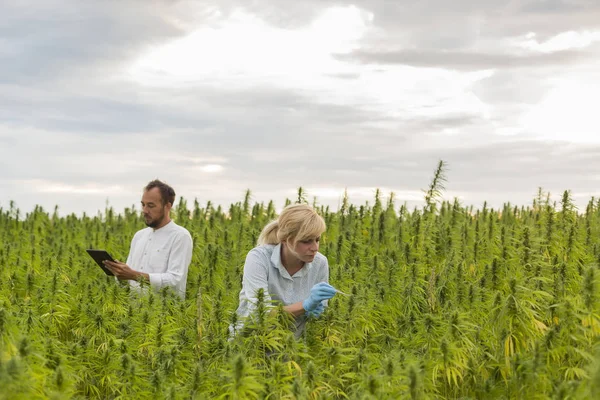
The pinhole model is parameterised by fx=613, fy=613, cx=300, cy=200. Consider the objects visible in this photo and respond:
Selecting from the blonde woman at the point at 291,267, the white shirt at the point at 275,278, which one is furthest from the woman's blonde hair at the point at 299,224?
the white shirt at the point at 275,278

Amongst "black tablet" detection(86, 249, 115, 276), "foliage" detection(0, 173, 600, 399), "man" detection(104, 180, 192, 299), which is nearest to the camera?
"foliage" detection(0, 173, 600, 399)

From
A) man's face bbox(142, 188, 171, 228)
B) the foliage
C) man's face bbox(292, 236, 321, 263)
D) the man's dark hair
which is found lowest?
the foliage

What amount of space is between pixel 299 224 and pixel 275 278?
0.65m

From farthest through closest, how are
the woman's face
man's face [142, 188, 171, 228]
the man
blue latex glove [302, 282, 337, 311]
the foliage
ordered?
man's face [142, 188, 171, 228] < the man < the woman's face < blue latex glove [302, 282, 337, 311] < the foliage

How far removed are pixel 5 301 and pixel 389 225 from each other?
21.0ft

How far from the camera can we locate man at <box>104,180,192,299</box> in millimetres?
7559

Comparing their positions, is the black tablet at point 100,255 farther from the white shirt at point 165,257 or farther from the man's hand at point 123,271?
the white shirt at point 165,257

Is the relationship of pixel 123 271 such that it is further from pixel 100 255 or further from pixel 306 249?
pixel 306 249

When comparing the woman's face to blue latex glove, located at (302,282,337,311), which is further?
the woman's face

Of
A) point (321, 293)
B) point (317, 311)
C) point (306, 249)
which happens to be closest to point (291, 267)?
point (306, 249)

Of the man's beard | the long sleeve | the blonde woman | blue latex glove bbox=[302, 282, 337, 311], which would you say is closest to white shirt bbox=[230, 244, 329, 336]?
the blonde woman

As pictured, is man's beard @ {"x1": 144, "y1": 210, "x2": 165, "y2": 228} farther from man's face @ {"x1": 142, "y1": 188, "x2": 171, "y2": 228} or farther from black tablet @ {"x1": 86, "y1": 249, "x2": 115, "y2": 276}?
black tablet @ {"x1": 86, "y1": 249, "x2": 115, "y2": 276}

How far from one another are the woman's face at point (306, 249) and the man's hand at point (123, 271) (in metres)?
2.56

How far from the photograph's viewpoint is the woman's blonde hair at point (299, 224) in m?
5.54
